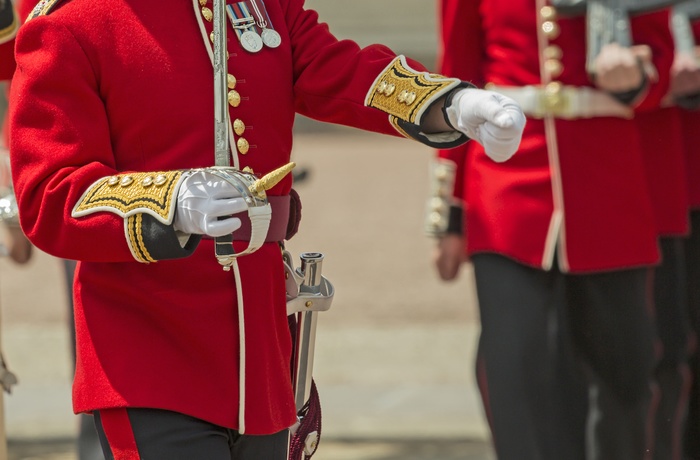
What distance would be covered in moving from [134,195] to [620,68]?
1.60 meters

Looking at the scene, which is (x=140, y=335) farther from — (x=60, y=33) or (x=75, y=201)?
(x=60, y=33)

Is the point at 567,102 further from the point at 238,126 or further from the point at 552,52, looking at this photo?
the point at 238,126

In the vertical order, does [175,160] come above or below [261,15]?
below

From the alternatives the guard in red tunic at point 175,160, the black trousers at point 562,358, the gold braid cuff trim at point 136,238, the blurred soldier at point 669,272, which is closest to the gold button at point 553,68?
the blurred soldier at point 669,272

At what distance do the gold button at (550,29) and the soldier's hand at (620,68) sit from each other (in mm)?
122

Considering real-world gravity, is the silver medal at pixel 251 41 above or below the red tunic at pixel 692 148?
above

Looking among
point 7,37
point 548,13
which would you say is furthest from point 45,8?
point 548,13

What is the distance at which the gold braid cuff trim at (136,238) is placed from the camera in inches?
90.0

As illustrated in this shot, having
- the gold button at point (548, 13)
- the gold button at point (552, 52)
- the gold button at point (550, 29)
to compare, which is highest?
the gold button at point (548, 13)

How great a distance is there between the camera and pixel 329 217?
10672 millimetres

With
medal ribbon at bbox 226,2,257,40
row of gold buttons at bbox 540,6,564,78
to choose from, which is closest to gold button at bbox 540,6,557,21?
row of gold buttons at bbox 540,6,564,78

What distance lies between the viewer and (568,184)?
12.0 feet

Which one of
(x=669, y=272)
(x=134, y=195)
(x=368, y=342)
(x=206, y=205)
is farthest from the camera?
(x=368, y=342)

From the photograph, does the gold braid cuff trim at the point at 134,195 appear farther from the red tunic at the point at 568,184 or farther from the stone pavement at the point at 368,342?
the stone pavement at the point at 368,342
